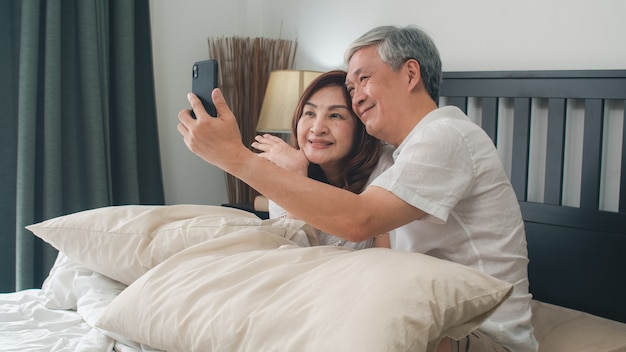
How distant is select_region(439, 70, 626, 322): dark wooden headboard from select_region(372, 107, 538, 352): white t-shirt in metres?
0.76

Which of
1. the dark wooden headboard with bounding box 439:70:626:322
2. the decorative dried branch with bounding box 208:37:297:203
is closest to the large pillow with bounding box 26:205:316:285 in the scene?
the dark wooden headboard with bounding box 439:70:626:322

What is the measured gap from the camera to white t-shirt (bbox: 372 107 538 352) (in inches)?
47.8

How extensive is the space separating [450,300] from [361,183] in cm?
79

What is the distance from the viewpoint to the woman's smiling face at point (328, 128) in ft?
5.54

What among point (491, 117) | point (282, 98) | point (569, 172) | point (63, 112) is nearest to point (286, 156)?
point (491, 117)

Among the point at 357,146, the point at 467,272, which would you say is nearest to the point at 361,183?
the point at 357,146

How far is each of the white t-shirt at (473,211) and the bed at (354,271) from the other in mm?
203

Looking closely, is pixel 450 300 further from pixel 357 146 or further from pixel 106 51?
pixel 106 51

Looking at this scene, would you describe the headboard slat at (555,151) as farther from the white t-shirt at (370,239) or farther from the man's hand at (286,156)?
the man's hand at (286,156)

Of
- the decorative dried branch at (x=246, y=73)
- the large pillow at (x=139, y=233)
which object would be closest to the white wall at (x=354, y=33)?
the decorative dried branch at (x=246, y=73)

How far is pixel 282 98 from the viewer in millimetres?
2768

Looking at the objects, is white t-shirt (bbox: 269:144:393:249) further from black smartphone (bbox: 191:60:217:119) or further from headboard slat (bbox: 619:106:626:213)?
headboard slat (bbox: 619:106:626:213)

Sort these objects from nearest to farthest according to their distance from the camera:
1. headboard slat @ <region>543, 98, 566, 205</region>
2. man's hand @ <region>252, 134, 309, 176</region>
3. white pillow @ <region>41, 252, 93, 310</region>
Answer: white pillow @ <region>41, 252, 93, 310</region>
man's hand @ <region>252, 134, 309, 176</region>
headboard slat @ <region>543, 98, 566, 205</region>

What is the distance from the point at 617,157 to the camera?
197 cm
